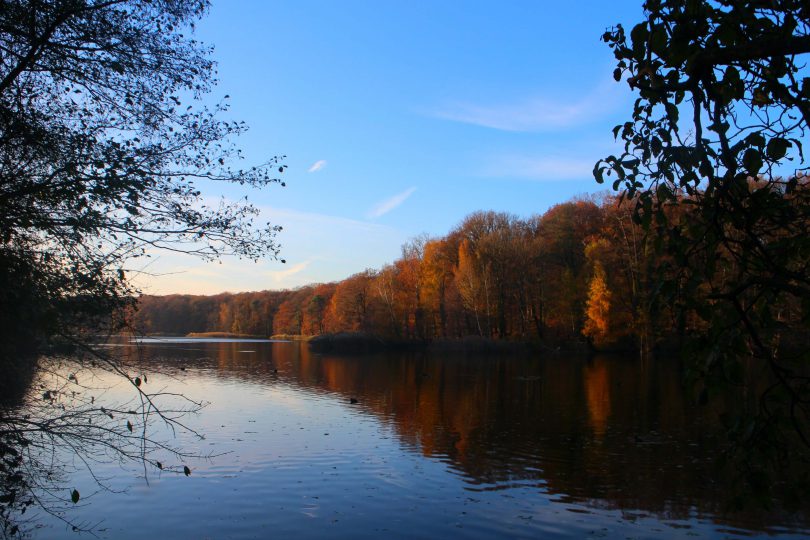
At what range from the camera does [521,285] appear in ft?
196

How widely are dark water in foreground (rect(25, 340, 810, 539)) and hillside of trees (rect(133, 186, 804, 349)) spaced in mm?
22296

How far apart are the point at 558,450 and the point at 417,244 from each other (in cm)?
6067

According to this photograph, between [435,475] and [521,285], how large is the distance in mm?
48694

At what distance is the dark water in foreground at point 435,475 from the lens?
9.41 meters

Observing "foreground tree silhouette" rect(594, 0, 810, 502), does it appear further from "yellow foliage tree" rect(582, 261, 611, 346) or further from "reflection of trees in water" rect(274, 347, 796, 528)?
"yellow foliage tree" rect(582, 261, 611, 346)

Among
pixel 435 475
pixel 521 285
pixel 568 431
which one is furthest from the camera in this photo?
pixel 521 285

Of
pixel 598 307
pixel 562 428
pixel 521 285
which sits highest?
pixel 521 285

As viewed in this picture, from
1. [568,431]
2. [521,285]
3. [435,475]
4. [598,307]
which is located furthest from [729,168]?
[521,285]

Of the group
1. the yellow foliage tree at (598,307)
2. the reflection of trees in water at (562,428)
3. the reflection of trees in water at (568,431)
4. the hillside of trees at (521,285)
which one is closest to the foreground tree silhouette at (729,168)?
the reflection of trees in water at (562,428)

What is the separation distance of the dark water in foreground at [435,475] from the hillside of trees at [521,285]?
22.3 meters

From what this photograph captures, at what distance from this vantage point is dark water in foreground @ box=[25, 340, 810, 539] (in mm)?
9414

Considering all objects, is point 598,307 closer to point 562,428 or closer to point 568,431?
point 562,428

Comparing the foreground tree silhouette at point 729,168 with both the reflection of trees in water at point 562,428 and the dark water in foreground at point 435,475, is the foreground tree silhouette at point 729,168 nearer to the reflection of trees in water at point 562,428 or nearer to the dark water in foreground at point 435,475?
the reflection of trees in water at point 562,428

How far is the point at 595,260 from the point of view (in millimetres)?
51406
